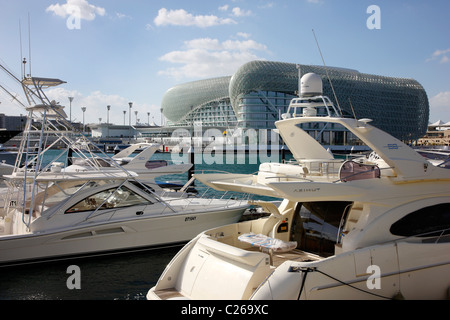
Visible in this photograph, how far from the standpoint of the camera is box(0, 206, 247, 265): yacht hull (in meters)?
12.0

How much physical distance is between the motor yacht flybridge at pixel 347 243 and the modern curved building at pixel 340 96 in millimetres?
72724

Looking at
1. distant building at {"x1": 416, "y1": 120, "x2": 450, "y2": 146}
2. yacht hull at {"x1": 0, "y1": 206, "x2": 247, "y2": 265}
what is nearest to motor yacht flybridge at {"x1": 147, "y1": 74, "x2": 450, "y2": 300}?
yacht hull at {"x1": 0, "y1": 206, "x2": 247, "y2": 265}

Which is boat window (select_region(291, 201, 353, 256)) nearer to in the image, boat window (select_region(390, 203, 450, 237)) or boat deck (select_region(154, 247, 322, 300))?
boat deck (select_region(154, 247, 322, 300))

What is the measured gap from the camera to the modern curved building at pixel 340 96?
99438 mm

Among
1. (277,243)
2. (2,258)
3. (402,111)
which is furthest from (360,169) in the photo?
(402,111)

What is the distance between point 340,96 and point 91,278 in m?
101

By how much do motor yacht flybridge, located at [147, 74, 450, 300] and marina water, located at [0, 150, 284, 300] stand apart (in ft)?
12.1

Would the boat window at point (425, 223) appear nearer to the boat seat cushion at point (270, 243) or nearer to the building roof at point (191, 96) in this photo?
the boat seat cushion at point (270, 243)

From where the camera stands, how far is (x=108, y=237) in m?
13.1

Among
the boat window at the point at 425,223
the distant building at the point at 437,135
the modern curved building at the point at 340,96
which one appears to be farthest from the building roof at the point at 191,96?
the boat window at the point at 425,223

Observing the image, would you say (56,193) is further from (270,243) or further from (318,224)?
(318,224)

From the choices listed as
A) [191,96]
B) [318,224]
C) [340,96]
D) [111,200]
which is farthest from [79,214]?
[191,96]

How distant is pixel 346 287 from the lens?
277 inches

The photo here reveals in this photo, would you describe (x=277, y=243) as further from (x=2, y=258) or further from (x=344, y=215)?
(x=2, y=258)
